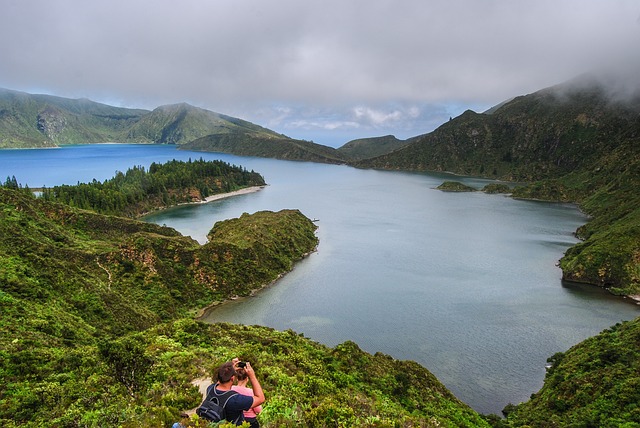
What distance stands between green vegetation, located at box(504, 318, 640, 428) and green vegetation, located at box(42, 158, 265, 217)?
401 ft

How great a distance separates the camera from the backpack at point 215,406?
10.8 m

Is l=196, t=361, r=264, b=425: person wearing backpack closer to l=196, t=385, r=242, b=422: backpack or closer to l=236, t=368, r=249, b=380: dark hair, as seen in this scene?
l=196, t=385, r=242, b=422: backpack

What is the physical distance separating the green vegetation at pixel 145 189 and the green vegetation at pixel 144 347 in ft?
177

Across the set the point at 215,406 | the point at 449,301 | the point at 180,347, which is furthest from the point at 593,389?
the point at 215,406

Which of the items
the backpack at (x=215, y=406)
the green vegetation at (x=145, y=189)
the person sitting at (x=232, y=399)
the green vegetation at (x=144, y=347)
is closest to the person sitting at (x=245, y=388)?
the person sitting at (x=232, y=399)

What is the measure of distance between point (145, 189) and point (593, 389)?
151519 millimetres

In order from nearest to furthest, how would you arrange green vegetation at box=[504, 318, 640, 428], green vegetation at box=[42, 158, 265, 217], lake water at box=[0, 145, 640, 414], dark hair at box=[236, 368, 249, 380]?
1. dark hair at box=[236, 368, 249, 380]
2. green vegetation at box=[504, 318, 640, 428]
3. lake water at box=[0, 145, 640, 414]
4. green vegetation at box=[42, 158, 265, 217]

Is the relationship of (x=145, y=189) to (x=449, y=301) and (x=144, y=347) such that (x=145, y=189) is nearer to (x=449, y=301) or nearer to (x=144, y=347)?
(x=449, y=301)

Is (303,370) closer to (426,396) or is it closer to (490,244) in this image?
(426,396)

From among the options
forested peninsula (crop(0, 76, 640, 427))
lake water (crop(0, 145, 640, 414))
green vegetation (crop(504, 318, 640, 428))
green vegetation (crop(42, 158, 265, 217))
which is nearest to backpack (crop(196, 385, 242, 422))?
forested peninsula (crop(0, 76, 640, 427))

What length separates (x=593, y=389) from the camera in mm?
33969

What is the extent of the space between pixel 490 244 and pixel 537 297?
119ft

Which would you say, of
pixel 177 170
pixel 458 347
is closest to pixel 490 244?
pixel 458 347

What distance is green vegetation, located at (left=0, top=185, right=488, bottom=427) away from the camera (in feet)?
59.1
